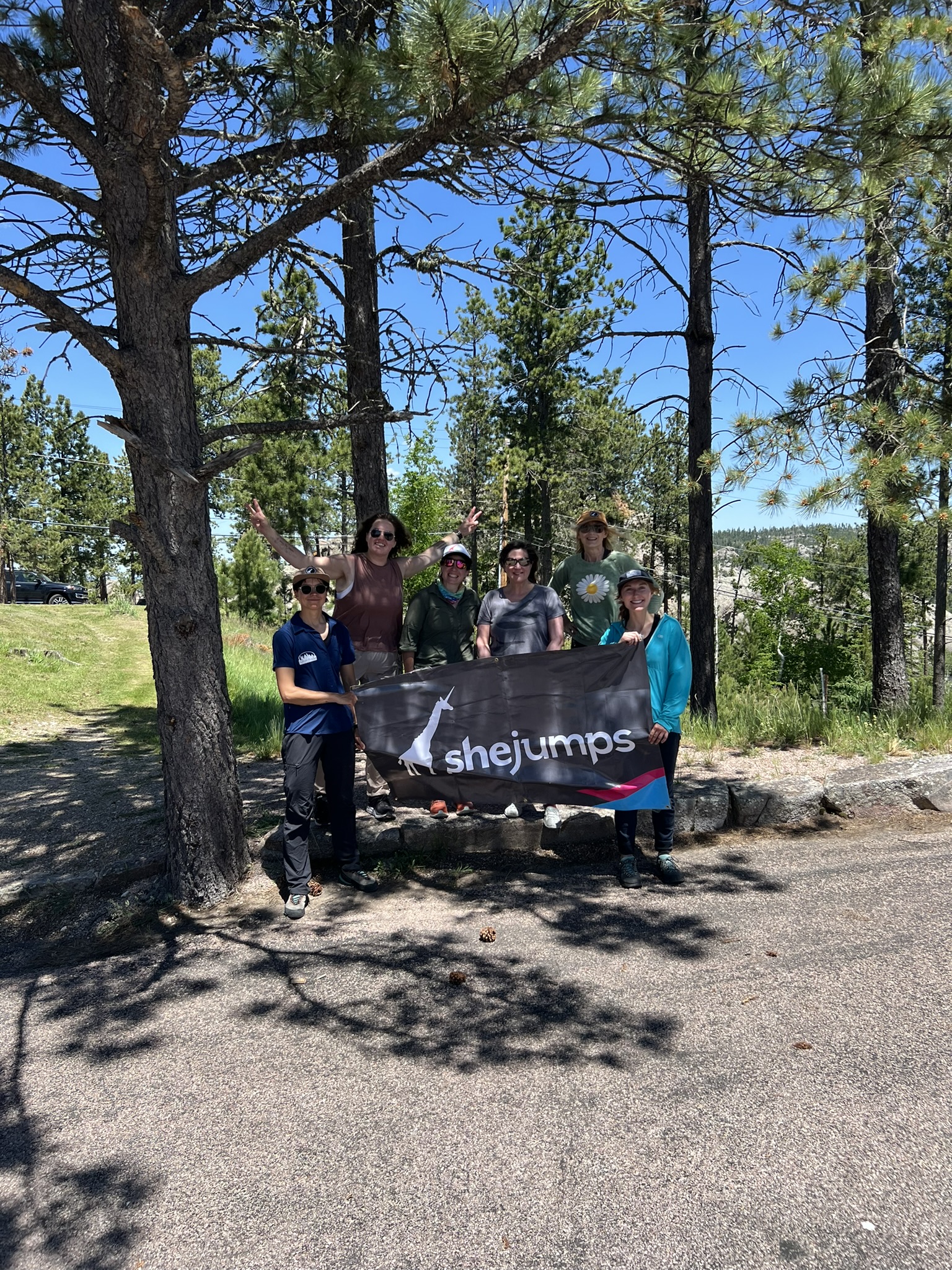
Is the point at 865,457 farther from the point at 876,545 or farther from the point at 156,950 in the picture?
the point at 156,950

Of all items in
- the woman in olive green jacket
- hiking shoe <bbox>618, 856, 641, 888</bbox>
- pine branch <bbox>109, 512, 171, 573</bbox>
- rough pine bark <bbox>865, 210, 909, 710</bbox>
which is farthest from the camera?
rough pine bark <bbox>865, 210, 909, 710</bbox>

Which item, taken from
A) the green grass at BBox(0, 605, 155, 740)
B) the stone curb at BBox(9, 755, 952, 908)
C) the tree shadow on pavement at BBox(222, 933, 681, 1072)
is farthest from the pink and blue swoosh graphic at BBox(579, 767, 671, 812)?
the green grass at BBox(0, 605, 155, 740)

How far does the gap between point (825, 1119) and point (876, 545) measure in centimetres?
736

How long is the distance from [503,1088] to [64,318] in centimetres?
447

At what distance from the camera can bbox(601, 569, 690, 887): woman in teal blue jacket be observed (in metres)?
5.21

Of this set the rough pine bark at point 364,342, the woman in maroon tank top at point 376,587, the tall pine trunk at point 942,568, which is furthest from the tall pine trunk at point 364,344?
the tall pine trunk at point 942,568

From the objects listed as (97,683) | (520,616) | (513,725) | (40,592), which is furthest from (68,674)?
(40,592)

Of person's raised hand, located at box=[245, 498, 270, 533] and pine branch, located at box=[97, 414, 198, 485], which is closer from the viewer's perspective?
pine branch, located at box=[97, 414, 198, 485]

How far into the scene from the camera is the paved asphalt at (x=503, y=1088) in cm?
257

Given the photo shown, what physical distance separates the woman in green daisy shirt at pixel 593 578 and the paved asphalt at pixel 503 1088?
185cm

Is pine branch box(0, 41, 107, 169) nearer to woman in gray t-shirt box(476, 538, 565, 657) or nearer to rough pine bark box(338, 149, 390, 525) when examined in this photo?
rough pine bark box(338, 149, 390, 525)

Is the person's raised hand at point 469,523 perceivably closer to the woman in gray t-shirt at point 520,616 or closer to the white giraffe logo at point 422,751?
the woman in gray t-shirt at point 520,616

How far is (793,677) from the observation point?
52.6 feet

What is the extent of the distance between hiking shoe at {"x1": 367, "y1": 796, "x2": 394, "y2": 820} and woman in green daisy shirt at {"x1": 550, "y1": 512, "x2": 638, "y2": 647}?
1828 mm
